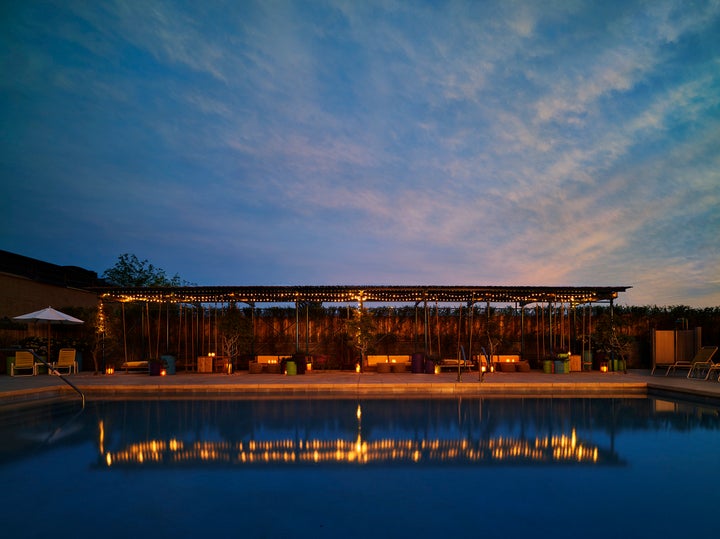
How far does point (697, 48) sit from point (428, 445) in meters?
12.7

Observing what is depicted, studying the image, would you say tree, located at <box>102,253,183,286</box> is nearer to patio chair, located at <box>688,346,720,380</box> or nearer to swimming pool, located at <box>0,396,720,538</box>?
swimming pool, located at <box>0,396,720,538</box>

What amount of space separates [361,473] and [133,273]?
31.1m

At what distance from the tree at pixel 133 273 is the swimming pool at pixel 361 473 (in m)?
24.9

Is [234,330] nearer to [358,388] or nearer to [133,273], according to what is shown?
[358,388]

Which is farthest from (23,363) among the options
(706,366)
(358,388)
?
(706,366)

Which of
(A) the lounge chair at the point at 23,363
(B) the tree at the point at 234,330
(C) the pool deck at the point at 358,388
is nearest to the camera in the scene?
(C) the pool deck at the point at 358,388

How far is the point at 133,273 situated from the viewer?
1246 inches

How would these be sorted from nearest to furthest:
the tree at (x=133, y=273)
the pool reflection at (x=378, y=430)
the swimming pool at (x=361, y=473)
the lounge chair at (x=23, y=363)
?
the swimming pool at (x=361, y=473)
the pool reflection at (x=378, y=430)
the lounge chair at (x=23, y=363)
the tree at (x=133, y=273)

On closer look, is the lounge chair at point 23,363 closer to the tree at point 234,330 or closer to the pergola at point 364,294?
the pergola at point 364,294

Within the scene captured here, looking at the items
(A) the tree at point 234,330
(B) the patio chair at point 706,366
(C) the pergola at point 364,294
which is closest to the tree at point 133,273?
(C) the pergola at point 364,294

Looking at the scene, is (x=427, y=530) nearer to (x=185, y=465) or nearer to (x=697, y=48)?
(x=185, y=465)

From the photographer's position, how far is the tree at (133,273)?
103 ft

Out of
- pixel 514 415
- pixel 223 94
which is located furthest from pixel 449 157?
pixel 514 415

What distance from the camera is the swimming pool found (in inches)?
139
